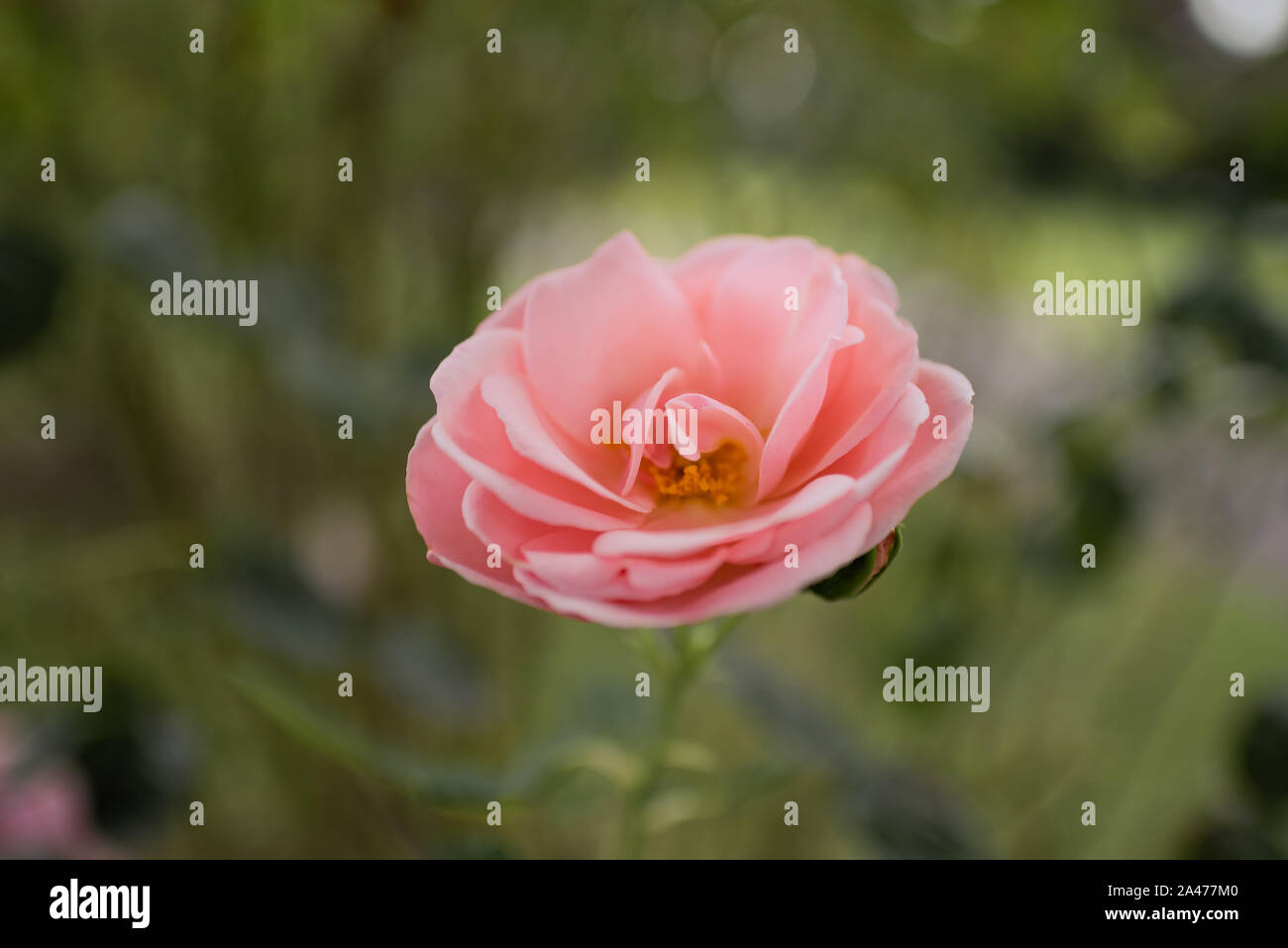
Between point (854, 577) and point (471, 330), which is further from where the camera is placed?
point (471, 330)

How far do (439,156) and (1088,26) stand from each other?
1.68 feet

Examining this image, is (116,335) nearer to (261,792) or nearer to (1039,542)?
(261,792)

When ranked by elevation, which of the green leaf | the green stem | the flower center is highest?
Answer: the flower center

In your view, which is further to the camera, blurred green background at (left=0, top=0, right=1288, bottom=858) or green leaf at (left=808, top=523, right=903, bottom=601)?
blurred green background at (left=0, top=0, right=1288, bottom=858)

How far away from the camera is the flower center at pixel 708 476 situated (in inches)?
12.4

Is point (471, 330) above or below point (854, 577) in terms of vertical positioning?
above

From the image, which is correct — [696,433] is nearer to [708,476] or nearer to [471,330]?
[708,476]

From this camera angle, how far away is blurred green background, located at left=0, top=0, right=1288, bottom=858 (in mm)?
521

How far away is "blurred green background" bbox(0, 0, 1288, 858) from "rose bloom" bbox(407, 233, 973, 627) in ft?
0.28

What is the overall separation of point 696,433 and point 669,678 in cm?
8

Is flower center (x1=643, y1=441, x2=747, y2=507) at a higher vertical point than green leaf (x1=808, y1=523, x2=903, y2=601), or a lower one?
higher

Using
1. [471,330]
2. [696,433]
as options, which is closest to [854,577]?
[696,433]

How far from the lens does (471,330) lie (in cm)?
83
